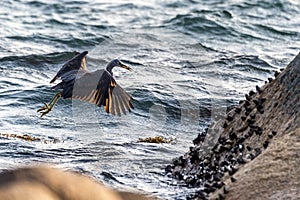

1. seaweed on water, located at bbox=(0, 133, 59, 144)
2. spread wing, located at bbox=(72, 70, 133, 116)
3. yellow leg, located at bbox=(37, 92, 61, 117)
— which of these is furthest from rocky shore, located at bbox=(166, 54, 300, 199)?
yellow leg, located at bbox=(37, 92, 61, 117)

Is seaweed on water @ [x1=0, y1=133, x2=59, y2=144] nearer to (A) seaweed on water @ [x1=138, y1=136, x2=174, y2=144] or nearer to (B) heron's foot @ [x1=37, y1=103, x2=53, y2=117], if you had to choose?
(B) heron's foot @ [x1=37, y1=103, x2=53, y2=117]

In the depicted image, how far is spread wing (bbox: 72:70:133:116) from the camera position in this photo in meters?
10.4

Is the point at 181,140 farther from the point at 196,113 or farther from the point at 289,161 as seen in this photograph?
the point at 289,161

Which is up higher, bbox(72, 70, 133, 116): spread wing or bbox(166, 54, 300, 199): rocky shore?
bbox(166, 54, 300, 199): rocky shore

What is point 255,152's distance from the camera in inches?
300

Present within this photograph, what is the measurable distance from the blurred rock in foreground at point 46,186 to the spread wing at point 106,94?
659cm

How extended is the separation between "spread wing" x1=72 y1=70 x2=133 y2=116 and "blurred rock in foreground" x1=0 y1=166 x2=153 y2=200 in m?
6.59

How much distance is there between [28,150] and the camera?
418 inches

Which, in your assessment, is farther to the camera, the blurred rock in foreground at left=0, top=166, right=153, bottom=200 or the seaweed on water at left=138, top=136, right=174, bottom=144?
the seaweed on water at left=138, top=136, right=174, bottom=144

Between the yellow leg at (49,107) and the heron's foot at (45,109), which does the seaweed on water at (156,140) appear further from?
the heron's foot at (45,109)

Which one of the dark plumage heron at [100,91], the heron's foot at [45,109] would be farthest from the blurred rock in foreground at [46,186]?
the heron's foot at [45,109]

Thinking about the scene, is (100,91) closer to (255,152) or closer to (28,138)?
(28,138)

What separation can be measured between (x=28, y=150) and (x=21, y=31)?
9.13 metres

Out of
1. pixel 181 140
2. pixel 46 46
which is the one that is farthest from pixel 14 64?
pixel 181 140
